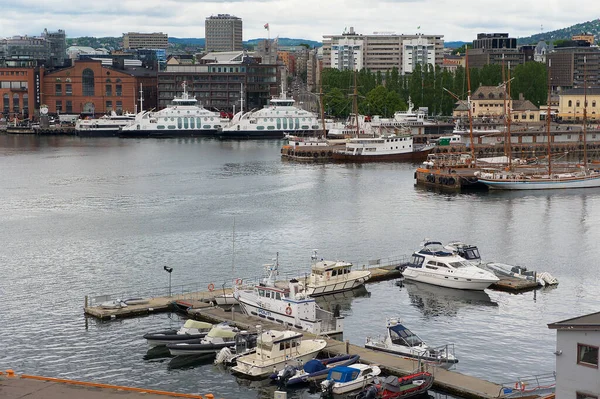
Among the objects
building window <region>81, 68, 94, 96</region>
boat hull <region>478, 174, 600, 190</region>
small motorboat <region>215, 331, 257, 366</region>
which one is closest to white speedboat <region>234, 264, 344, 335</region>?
small motorboat <region>215, 331, 257, 366</region>

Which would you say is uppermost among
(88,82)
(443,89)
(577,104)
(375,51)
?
(375,51)

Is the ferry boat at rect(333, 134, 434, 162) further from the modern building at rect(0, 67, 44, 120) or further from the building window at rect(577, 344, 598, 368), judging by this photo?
the building window at rect(577, 344, 598, 368)

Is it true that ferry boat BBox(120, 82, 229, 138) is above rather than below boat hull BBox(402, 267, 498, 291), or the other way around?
above

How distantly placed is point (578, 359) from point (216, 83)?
98.4 meters

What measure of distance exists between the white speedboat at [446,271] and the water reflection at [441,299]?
18cm

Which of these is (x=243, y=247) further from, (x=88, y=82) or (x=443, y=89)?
(x=88, y=82)

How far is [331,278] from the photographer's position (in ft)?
92.6

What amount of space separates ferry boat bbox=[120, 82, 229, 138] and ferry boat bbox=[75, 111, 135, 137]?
2.20 m

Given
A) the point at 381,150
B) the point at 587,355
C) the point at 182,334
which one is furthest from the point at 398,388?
the point at 381,150

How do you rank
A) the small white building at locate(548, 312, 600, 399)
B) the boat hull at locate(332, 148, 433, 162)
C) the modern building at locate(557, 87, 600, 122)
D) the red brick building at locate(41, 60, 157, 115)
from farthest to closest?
the red brick building at locate(41, 60, 157, 115)
the modern building at locate(557, 87, 600, 122)
the boat hull at locate(332, 148, 433, 162)
the small white building at locate(548, 312, 600, 399)

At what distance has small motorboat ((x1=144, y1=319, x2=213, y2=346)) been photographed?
2292cm

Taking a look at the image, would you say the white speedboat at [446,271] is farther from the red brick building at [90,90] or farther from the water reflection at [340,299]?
the red brick building at [90,90]

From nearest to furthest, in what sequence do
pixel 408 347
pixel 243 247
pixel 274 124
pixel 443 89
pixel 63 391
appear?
pixel 63 391 → pixel 408 347 → pixel 243 247 → pixel 274 124 → pixel 443 89

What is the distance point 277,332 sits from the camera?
2167 centimetres
